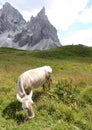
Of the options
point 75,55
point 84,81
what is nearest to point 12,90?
point 84,81

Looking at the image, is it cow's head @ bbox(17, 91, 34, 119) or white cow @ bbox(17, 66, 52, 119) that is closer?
cow's head @ bbox(17, 91, 34, 119)

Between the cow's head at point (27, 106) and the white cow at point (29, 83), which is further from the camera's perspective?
the white cow at point (29, 83)

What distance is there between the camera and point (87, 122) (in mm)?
14461

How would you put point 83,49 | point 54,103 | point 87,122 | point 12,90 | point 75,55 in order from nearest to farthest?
point 87,122 → point 54,103 → point 12,90 → point 75,55 → point 83,49

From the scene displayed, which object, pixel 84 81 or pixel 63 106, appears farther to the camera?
pixel 84 81

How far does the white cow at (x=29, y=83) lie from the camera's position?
45.9 ft

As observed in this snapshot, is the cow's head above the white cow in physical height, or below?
below

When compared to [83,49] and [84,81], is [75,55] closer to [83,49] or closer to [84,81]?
[83,49]

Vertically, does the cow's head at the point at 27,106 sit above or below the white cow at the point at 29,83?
below

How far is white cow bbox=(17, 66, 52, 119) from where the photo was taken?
14.0 metres

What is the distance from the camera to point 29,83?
1548 cm

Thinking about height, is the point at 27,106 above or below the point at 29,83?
below

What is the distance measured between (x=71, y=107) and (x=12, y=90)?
469cm

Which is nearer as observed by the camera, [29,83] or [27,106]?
[27,106]
